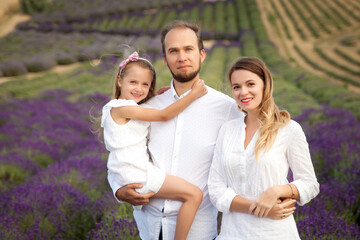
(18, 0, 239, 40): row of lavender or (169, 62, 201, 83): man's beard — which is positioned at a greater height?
(18, 0, 239, 40): row of lavender

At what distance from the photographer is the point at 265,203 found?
5.00ft

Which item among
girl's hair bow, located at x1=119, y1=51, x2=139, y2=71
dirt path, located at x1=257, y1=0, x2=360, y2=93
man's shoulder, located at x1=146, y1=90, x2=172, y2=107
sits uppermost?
dirt path, located at x1=257, y1=0, x2=360, y2=93

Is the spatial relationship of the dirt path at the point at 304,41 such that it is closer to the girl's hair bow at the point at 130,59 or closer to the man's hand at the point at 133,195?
the girl's hair bow at the point at 130,59

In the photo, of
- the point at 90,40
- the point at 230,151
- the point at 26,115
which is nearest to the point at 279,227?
the point at 230,151

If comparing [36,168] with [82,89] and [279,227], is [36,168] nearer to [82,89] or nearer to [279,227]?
[279,227]

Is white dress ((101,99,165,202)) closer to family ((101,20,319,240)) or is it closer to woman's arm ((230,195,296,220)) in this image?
family ((101,20,319,240))

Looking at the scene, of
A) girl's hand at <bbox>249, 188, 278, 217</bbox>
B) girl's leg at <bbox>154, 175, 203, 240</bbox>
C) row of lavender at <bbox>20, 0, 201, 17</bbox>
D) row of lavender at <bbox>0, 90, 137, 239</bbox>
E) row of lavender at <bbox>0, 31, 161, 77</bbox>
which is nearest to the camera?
girl's hand at <bbox>249, 188, 278, 217</bbox>

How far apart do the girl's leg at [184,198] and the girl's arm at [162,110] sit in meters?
0.41

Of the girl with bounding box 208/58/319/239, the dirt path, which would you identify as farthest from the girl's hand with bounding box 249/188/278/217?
the dirt path

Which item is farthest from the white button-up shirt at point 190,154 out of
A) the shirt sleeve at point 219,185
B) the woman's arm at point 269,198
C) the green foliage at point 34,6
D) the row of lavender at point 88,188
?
the green foliage at point 34,6

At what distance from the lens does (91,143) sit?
5453 millimetres

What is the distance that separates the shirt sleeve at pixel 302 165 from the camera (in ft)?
5.21

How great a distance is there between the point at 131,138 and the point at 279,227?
1.00 metres

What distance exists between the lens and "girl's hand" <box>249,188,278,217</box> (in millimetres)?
1524
